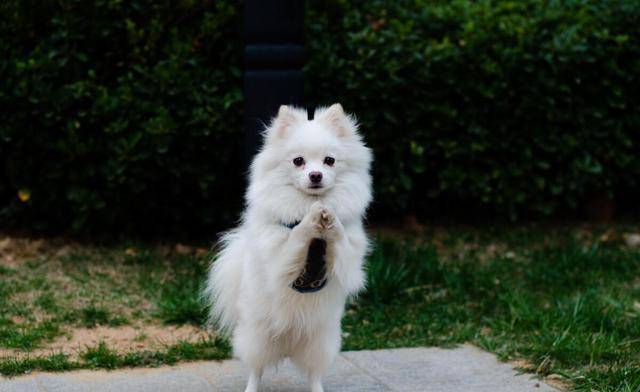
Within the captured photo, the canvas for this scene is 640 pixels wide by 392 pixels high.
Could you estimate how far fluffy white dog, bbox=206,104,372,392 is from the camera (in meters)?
4.03

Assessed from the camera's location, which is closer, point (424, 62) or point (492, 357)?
point (492, 357)

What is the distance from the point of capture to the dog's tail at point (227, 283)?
4621mm

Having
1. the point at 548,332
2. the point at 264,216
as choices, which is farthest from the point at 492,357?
the point at 264,216

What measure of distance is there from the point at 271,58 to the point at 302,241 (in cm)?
200

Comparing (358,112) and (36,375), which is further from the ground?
(358,112)

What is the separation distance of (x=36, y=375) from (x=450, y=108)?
376 centimetres

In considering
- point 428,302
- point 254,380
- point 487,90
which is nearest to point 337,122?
point 254,380

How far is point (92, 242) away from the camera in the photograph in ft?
23.3

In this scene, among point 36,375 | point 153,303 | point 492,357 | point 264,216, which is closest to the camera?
point 264,216

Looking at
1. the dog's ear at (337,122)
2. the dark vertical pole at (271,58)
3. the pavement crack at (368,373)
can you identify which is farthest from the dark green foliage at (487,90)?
the dog's ear at (337,122)

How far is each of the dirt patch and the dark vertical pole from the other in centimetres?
132

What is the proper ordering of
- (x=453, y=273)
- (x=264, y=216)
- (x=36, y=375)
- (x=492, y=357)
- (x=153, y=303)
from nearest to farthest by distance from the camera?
(x=264, y=216)
(x=36, y=375)
(x=492, y=357)
(x=153, y=303)
(x=453, y=273)

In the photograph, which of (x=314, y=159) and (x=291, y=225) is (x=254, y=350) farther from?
(x=314, y=159)

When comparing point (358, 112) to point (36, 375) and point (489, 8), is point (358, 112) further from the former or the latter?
point (36, 375)
